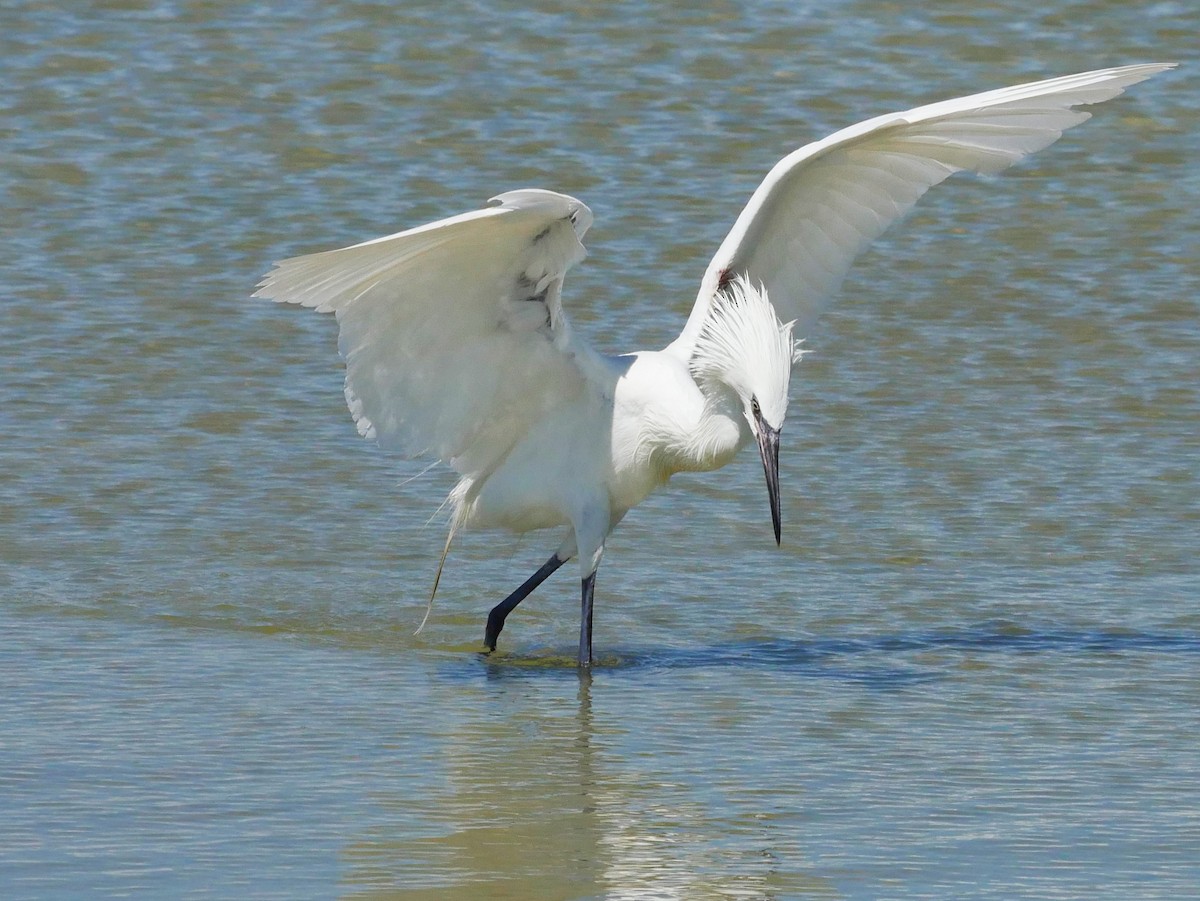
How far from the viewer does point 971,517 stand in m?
8.08

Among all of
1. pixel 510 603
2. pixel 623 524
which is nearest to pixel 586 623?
pixel 510 603

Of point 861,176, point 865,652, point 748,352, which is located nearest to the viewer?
point 748,352

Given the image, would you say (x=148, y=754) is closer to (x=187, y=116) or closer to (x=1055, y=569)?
(x=1055, y=569)

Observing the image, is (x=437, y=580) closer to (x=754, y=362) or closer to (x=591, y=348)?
(x=591, y=348)

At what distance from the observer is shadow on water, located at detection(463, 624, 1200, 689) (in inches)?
263

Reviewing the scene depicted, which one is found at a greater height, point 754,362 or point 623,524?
point 754,362

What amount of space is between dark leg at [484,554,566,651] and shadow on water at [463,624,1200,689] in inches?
4.0

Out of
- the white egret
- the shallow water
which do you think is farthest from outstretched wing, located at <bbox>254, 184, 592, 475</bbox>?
the shallow water

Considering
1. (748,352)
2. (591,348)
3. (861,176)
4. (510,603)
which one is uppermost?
(861,176)

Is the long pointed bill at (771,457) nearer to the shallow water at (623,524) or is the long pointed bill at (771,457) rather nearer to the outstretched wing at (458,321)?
the shallow water at (623,524)

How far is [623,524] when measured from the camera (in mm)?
8195

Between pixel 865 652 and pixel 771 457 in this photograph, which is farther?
pixel 865 652

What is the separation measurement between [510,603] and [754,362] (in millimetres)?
1237

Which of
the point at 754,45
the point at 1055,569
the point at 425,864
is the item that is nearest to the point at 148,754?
the point at 425,864
